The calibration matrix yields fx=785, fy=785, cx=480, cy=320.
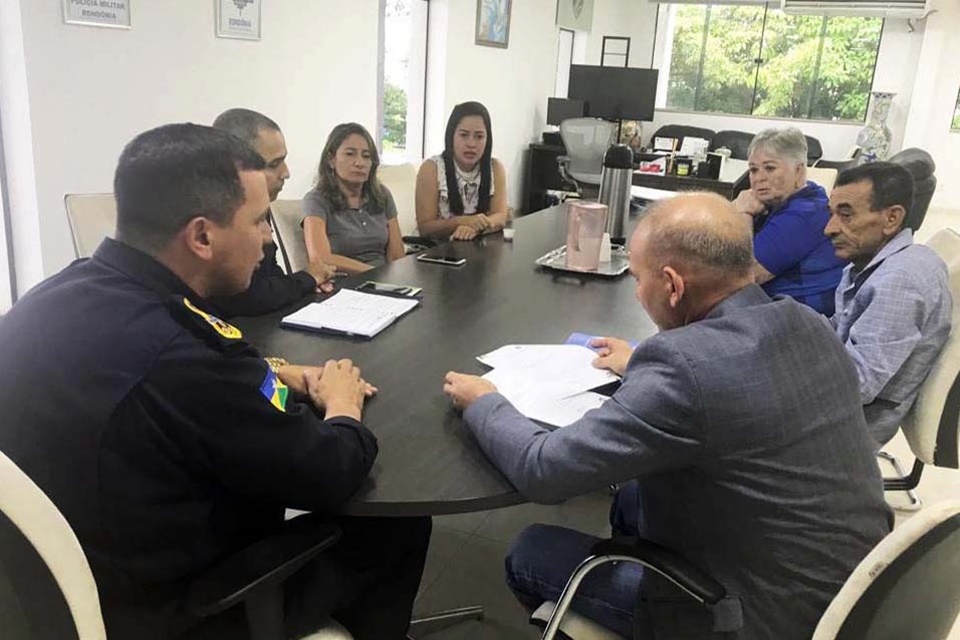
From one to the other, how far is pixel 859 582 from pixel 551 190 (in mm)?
6949

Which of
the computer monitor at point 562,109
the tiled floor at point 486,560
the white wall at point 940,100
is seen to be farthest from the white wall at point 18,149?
the white wall at point 940,100

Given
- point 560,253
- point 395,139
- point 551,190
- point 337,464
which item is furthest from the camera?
point 551,190

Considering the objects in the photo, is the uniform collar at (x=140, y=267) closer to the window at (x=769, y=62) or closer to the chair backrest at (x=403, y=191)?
the chair backrest at (x=403, y=191)

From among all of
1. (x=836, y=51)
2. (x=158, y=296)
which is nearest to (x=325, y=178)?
(x=158, y=296)

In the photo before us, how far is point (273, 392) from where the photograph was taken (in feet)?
3.86

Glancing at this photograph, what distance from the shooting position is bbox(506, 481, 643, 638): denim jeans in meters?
1.35

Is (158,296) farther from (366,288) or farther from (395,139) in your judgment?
(395,139)

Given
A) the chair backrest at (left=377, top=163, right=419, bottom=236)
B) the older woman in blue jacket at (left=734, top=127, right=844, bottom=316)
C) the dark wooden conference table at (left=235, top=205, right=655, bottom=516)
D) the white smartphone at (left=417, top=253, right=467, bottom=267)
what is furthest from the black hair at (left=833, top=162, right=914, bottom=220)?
the chair backrest at (left=377, top=163, right=419, bottom=236)

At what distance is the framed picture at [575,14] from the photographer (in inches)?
307

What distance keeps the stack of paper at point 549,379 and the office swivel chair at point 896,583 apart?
0.32m

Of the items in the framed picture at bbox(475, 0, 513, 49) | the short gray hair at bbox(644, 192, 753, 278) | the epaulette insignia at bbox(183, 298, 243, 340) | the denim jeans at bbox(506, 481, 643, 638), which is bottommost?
the denim jeans at bbox(506, 481, 643, 638)

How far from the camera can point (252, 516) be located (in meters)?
1.20

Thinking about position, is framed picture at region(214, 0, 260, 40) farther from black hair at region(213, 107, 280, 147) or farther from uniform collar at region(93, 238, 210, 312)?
uniform collar at region(93, 238, 210, 312)

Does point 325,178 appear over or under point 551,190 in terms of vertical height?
over
